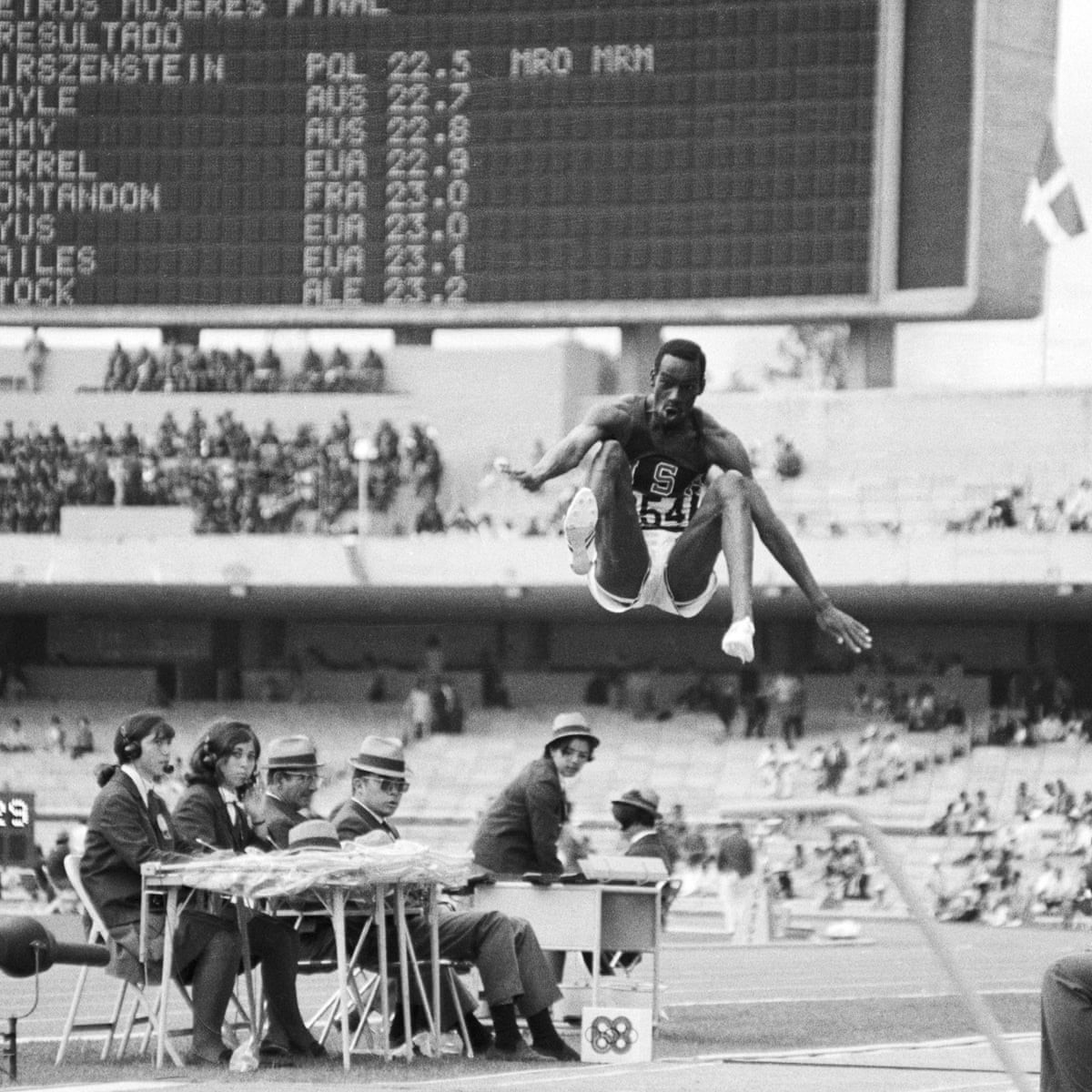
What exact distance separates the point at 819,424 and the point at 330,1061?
25.4 m

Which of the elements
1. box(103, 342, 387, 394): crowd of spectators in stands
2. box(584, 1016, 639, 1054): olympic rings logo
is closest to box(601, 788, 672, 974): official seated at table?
box(584, 1016, 639, 1054): olympic rings logo

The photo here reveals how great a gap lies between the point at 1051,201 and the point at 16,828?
18617mm

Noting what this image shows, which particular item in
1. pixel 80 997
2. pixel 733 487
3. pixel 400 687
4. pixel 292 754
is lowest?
pixel 400 687

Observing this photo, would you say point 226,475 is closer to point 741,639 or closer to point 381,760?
point 381,760

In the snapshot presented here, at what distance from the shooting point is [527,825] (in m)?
11.4

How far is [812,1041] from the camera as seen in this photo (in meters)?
11.3

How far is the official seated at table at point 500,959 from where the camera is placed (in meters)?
10.0

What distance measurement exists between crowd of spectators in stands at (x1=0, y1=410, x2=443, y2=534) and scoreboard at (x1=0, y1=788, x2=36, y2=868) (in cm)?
1454

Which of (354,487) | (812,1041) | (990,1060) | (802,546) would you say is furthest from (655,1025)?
(354,487)

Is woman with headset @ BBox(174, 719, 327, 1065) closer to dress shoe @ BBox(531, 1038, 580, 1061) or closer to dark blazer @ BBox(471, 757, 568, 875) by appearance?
dress shoe @ BBox(531, 1038, 580, 1061)

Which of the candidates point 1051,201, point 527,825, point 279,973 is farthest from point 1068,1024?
point 1051,201

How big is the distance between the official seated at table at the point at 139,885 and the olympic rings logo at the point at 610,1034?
1.50m

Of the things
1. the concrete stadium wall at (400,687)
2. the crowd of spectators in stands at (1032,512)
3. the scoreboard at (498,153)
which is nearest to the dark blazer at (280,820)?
the scoreboard at (498,153)

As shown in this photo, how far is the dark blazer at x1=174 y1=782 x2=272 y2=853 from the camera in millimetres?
9977
